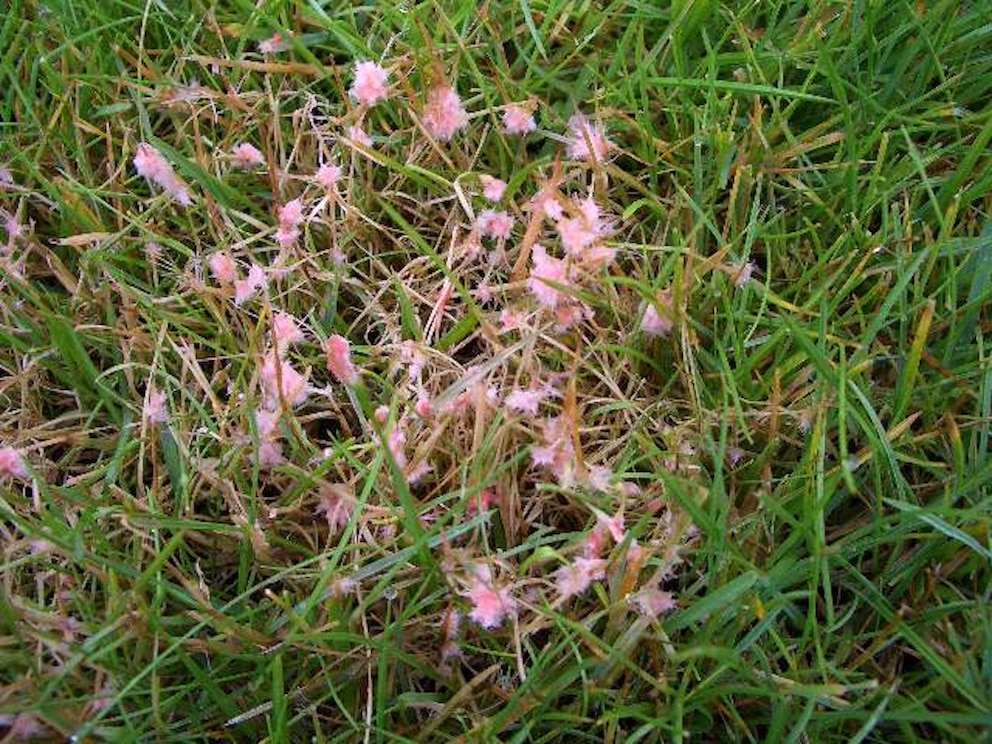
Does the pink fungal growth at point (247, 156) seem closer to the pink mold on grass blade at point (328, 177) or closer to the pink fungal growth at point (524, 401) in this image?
the pink mold on grass blade at point (328, 177)

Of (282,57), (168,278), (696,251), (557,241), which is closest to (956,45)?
(696,251)

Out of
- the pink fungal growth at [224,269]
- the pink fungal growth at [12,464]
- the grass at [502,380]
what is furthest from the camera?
the pink fungal growth at [224,269]

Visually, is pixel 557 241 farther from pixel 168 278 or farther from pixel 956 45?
pixel 956 45

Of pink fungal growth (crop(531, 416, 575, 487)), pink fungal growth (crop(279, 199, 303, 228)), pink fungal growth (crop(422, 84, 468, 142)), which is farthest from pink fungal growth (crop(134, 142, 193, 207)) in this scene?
pink fungal growth (crop(531, 416, 575, 487))

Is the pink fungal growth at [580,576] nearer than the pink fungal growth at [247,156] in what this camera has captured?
Yes

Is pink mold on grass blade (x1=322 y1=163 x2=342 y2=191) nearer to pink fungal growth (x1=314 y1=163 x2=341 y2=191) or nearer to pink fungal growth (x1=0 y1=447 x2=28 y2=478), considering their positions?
pink fungal growth (x1=314 y1=163 x2=341 y2=191)

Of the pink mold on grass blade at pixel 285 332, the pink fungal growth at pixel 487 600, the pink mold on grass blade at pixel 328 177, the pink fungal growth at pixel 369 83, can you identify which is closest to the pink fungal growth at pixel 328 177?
the pink mold on grass blade at pixel 328 177
